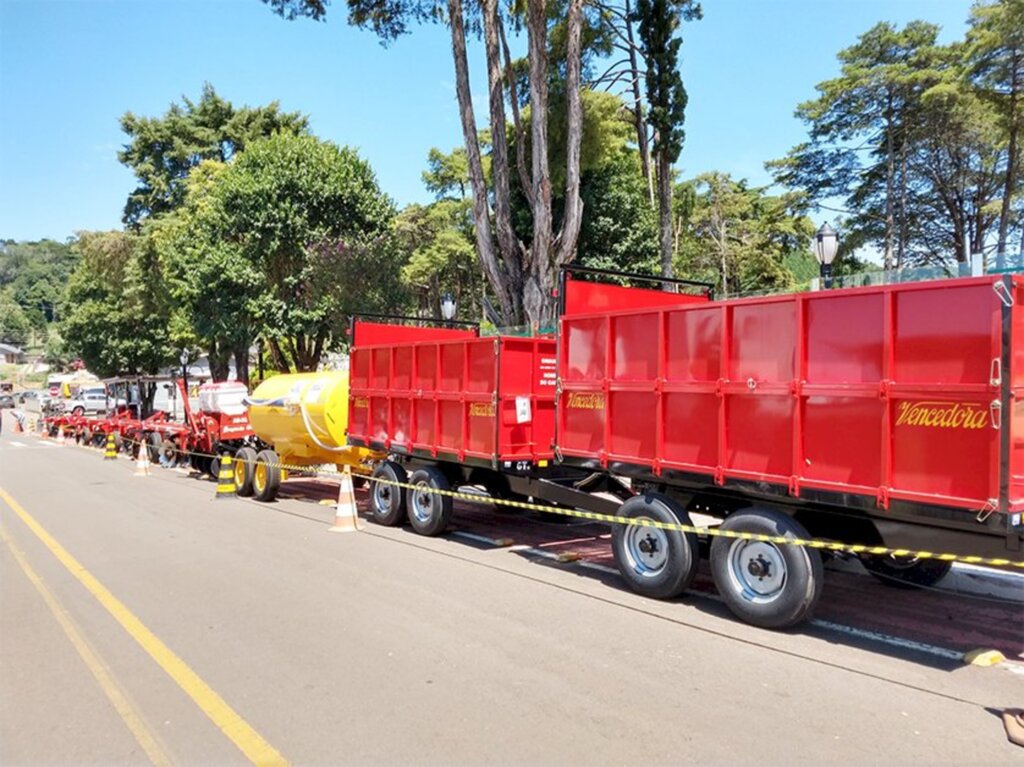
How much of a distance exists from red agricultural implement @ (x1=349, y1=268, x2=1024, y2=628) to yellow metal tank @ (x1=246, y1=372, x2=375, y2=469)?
454cm

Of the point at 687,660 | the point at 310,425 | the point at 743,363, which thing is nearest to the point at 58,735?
the point at 687,660

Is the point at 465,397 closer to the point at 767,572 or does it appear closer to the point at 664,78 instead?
the point at 767,572

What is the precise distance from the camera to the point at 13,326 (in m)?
153

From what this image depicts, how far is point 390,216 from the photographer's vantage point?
2480cm

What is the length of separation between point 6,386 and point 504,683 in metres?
102

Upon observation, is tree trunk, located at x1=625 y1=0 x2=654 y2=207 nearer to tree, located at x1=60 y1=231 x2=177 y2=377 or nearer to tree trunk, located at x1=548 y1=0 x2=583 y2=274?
tree trunk, located at x1=548 y1=0 x2=583 y2=274

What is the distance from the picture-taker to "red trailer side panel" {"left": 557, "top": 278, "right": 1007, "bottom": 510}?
188 inches

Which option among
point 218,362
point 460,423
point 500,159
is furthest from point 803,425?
point 218,362

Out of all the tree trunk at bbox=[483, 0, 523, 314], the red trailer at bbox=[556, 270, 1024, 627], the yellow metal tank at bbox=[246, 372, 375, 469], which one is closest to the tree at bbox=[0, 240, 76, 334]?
the tree trunk at bbox=[483, 0, 523, 314]

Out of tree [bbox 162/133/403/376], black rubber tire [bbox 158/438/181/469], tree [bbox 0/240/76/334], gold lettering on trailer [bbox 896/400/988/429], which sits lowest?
black rubber tire [bbox 158/438/181/469]

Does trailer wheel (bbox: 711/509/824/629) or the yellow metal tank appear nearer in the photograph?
trailer wheel (bbox: 711/509/824/629)

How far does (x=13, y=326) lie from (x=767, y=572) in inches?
7151

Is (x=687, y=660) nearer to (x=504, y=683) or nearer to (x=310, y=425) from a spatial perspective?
(x=504, y=683)

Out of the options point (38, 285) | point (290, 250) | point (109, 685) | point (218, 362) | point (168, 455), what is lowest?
point (168, 455)
